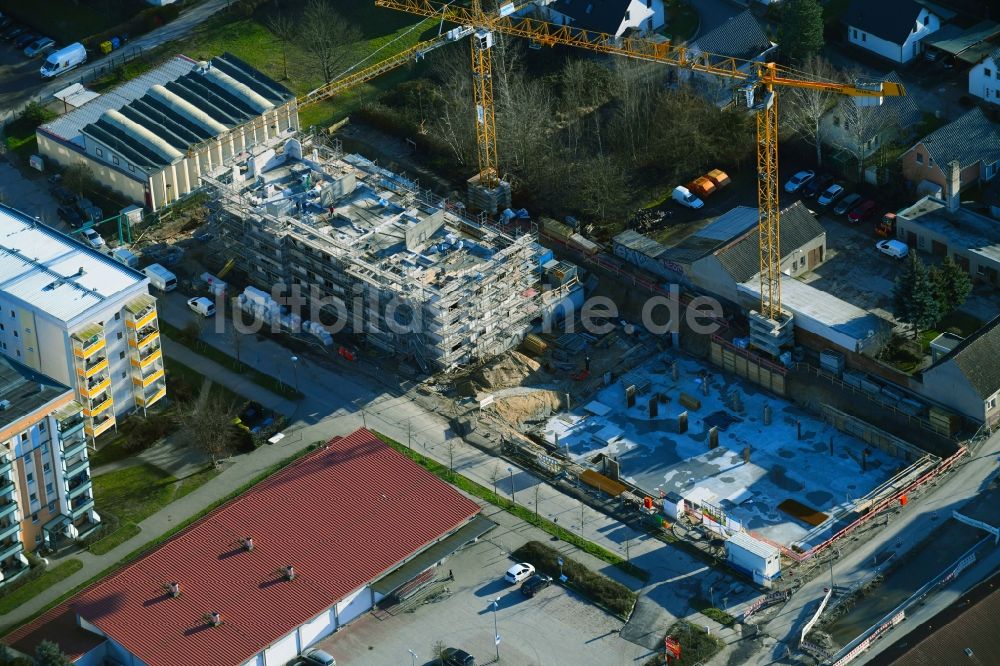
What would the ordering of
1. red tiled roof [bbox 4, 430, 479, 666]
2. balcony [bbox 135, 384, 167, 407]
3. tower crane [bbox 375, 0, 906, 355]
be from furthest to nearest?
balcony [bbox 135, 384, 167, 407]
tower crane [bbox 375, 0, 906, 355]
red tiled roof [bbox 4, 430, 479, 666]

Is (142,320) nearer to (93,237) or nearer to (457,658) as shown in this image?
(93,237)

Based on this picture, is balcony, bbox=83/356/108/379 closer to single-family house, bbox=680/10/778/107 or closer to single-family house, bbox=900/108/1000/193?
single-family house, bbox=680/10/778/107

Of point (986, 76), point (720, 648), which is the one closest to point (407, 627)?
point (720, 648)

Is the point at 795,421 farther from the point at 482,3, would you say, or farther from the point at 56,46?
the point at 56,46

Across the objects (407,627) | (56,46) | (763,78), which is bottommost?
(407,627)

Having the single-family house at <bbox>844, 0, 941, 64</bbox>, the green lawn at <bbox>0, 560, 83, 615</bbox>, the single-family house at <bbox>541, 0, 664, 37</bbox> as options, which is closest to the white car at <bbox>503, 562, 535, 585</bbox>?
the green lawn at <bbox>0, 560, 83, 615</bbox>

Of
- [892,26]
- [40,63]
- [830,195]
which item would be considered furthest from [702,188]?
[40,63]

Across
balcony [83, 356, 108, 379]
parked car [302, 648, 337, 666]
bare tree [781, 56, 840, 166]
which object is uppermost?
bare tree [781, 56, 840, 166]
